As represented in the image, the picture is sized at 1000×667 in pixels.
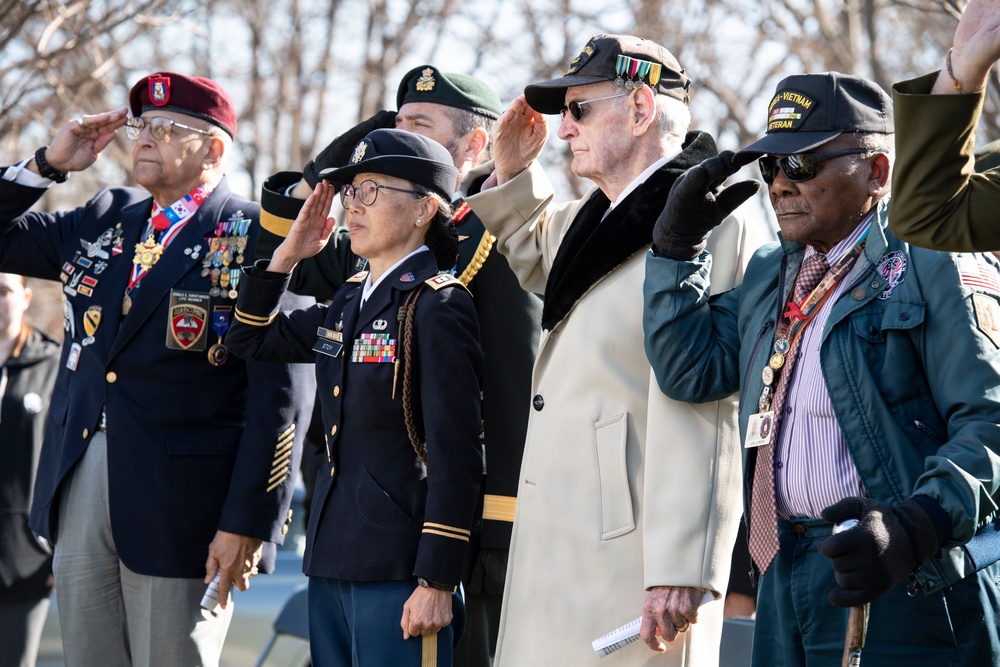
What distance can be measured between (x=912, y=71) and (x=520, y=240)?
33.5ft

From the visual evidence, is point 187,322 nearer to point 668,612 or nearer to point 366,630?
point 366,630

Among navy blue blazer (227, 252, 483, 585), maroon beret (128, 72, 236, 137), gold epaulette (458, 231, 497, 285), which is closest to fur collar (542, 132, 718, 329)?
navy blue blazer (227, 252, 483, 585)

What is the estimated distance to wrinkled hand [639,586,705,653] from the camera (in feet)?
10.8

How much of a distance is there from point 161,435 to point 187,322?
40cm

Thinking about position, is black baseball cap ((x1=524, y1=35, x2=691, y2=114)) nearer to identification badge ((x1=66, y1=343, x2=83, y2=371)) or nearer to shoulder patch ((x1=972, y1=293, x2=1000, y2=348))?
shoulder patch ((x1=972, y1=293, x2=1000, y2=348))

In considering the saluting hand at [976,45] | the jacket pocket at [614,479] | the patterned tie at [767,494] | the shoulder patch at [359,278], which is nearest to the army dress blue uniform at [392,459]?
the shoulder patch at [359,278]

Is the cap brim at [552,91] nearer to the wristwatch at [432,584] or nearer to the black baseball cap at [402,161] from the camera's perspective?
the black baseball cap at [402,161]

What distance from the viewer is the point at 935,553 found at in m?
2.73

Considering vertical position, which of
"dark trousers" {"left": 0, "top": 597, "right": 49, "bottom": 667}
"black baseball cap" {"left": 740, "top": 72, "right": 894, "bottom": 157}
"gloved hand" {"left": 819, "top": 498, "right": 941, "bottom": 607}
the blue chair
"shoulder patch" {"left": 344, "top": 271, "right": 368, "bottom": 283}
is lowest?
"dark trousers" {"left": 0, "top": 597, "right": 49, "bottom": 667}

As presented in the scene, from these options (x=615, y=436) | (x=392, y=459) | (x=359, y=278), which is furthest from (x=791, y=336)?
(x=359, y=278)

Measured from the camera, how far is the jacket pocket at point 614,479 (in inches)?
137

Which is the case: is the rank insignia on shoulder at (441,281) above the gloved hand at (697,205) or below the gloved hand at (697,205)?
below

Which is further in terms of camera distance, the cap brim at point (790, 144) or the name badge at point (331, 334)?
the name badge at point (331, 334)

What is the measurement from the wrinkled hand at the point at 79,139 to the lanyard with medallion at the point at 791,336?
2894 mm
